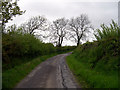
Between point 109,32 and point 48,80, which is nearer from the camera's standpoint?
point 48,80

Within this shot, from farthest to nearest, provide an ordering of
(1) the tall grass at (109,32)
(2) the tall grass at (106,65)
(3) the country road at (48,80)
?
(1) the tall grass at (109,32), (3) the country road at (48,80), (2) the tall grass at (106,65)

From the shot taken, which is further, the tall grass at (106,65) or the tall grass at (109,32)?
the tall grass at (109,32)

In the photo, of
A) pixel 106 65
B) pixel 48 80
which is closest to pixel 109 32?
pixel 106 65

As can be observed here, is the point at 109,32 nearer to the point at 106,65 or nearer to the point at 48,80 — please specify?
the point at 106,65

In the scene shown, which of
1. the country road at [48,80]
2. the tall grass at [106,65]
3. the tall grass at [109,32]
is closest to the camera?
the tall grass at [106,65]

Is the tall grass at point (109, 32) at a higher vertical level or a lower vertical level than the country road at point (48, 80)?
higher

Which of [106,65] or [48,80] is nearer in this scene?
[48,80]

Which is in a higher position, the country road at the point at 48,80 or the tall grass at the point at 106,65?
the tall grass at the point at 106,65

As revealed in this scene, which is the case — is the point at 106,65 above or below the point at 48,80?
above

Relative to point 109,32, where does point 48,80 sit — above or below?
below

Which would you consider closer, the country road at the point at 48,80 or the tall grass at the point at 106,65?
the tall grass at the point at 106,65

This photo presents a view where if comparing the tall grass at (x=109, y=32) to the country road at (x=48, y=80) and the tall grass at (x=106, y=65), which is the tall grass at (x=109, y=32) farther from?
the country road at (x=48, y=80)

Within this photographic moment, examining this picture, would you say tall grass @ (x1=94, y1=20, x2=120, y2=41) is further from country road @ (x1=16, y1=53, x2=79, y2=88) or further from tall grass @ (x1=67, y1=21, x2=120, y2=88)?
country road @ (x1=16, y1=53, x2=79, y2=88)

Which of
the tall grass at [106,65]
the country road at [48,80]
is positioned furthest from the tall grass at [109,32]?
the country road at [48,80]
